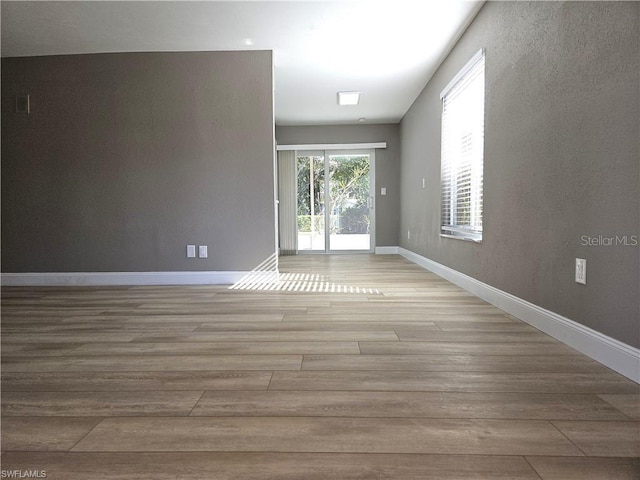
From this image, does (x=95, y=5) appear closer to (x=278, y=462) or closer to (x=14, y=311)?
(x=14, y=311)

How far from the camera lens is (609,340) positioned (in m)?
1.45

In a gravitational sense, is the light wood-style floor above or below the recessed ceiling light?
below

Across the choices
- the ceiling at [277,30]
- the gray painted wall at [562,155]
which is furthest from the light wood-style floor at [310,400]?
the ceiling at [277,30]

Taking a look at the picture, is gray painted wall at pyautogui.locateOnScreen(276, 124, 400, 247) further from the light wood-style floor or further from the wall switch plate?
the wall switch plate

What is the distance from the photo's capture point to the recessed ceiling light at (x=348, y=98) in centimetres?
469

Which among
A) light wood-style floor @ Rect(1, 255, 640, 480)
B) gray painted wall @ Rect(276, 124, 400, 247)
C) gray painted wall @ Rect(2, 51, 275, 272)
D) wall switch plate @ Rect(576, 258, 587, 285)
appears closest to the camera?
light wood-style floor @ Rect(1, 255, 640, 480)

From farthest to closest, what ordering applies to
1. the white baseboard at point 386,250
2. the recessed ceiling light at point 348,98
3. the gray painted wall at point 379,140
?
the white baseboard at point 386,250
the gray painted wall at point 379,140
the recessed ceiling light at point 348,98

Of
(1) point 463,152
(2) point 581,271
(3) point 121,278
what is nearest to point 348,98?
(1) point 463,152

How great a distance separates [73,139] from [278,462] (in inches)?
151

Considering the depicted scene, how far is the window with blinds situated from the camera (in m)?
2.88

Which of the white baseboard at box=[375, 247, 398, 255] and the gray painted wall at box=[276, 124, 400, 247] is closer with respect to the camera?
the gray painted wall at box=[276, 124, 400, 247]

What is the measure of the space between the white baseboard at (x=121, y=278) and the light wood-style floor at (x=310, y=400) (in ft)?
4.00

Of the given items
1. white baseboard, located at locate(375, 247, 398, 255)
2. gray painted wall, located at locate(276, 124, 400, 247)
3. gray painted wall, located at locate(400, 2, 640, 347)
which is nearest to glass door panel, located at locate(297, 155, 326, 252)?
gray painted wall, located at locate(276, 124, 400, 247)

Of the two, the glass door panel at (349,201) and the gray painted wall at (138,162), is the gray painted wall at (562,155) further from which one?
the glass door panel at (349,201)
